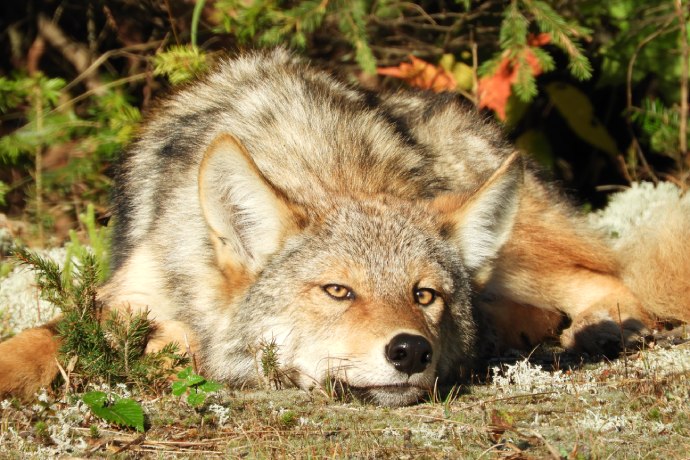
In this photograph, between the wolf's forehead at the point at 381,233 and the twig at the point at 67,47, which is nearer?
the wolf's forehead at the point at 381,233

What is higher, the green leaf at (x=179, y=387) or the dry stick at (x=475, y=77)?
the dry stick at (x=475, y=77)

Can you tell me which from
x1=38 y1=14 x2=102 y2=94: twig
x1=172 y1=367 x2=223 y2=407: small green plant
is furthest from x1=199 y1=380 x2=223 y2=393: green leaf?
x1=38 y1=14 x2=102 y2=94: twig

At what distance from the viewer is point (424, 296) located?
159 inches

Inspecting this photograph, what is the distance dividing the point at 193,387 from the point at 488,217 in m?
1.83

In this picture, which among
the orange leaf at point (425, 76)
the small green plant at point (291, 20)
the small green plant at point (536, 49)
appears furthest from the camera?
the orange leaf at point (425, 76)

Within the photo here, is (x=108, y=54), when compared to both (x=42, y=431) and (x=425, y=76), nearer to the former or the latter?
(x=425, y=76)

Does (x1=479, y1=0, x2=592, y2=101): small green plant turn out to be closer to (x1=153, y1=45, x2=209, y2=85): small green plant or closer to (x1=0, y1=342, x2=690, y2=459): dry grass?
(x1=153, y1=45, x2=209, y2=85): small green plant

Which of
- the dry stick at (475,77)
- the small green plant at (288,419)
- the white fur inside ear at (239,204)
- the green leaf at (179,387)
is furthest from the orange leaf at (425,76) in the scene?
the small green plant at (288,419)

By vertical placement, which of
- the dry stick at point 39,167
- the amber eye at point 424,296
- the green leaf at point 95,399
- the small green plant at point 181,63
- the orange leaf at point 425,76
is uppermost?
the small green plant at point 181,63

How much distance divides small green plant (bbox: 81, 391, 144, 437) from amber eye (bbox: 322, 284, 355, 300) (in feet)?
3.25

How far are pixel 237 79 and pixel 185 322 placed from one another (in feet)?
5.73

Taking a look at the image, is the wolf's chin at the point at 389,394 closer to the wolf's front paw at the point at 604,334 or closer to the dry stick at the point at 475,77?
the wolf's front paw at the point at 604,334

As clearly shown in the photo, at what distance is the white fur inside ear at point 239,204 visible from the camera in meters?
3.95

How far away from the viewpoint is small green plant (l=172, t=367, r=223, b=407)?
12.1ft
